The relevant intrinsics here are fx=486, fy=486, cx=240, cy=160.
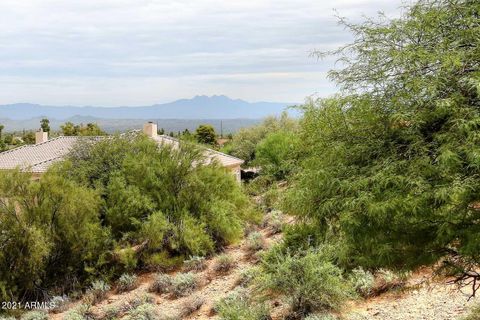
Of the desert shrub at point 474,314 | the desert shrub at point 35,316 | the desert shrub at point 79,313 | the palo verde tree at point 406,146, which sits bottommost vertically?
the desert shrub at point 35,316

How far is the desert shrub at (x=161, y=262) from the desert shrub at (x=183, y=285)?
8.59 feet

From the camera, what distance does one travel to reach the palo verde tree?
20.8ft

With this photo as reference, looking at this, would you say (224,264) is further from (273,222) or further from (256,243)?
(273,222)

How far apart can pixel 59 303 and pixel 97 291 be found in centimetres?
139

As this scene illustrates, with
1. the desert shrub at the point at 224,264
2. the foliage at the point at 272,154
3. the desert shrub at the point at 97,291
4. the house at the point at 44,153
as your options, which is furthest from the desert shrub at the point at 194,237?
the foliage at the point at 272,154

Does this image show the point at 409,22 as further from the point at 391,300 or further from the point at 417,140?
the point at 391,300

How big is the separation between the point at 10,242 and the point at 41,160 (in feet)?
41.8

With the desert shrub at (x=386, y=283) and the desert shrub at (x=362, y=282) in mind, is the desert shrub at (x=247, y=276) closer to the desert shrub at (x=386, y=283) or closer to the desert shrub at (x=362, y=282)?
the desert shrub at (x=362, y=282)

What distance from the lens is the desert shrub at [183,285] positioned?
17.2m

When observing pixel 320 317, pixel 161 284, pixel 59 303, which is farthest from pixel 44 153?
pixel 320 317

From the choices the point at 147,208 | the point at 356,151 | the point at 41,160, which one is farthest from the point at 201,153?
the point at 356,151

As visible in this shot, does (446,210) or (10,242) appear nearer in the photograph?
(446,210)

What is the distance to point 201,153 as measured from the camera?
23406 mm

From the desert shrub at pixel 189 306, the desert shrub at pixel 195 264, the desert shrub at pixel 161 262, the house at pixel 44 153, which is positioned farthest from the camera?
the house at pixel 44 153
